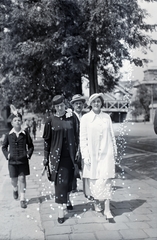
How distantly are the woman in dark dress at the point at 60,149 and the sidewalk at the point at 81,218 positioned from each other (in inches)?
16.3

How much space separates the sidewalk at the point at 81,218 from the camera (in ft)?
13.5

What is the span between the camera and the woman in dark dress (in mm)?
4746

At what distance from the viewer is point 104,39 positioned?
25.5 feet

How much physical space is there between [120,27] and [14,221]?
16.0 ft

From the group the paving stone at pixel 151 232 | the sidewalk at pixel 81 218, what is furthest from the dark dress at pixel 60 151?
the paving stone at pixel 151 232

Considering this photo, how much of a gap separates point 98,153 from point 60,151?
54 cm

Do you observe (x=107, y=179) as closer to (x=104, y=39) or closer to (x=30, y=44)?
(x=104, y=39)

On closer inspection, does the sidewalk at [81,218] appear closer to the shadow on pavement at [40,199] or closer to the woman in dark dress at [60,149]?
the shadow on pavement at [40,199]

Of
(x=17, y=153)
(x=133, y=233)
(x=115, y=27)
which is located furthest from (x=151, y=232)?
(x=115, y=27)

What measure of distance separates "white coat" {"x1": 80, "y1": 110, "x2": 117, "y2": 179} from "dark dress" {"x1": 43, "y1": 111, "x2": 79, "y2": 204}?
0.61ft

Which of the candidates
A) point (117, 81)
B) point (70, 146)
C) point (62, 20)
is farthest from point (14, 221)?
point (117, 81)

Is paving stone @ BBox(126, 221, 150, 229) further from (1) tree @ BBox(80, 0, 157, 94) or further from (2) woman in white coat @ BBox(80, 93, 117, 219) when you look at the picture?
(1) tree @ BBox(80, 0, 157, 94)

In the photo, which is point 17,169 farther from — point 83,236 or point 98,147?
point 83,236

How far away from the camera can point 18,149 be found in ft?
18.6
